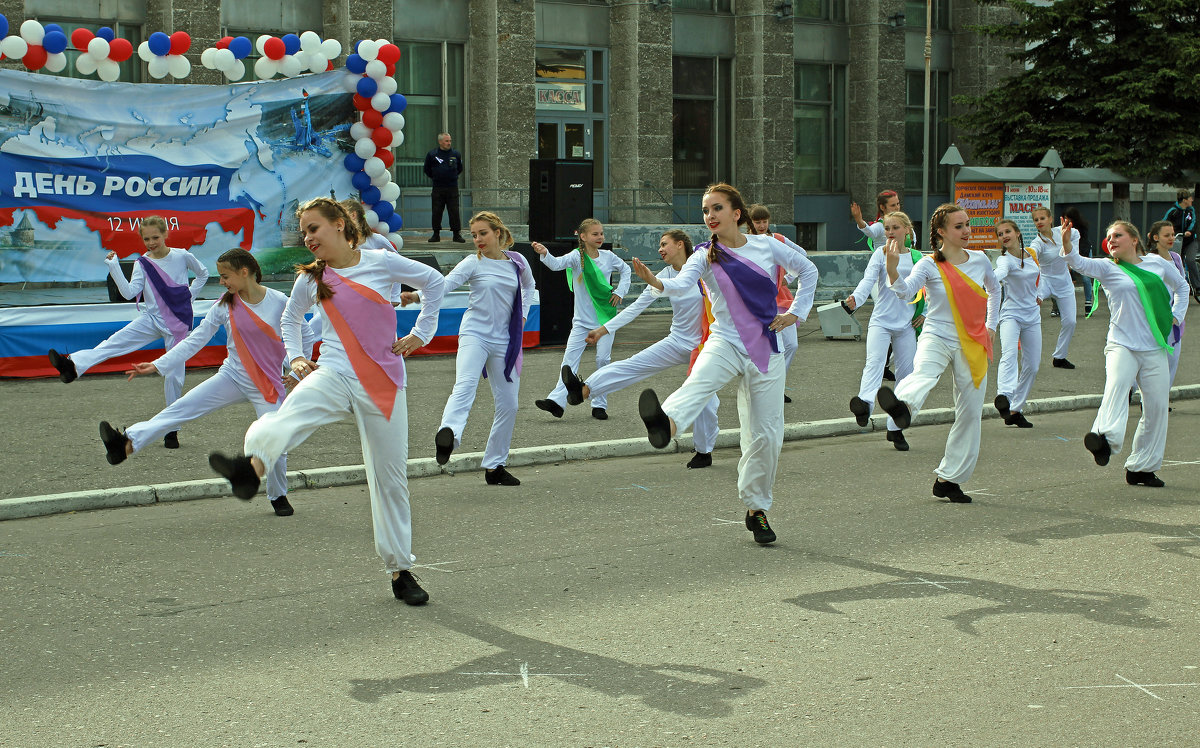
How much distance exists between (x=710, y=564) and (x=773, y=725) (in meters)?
2.41

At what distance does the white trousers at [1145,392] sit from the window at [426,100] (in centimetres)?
2109

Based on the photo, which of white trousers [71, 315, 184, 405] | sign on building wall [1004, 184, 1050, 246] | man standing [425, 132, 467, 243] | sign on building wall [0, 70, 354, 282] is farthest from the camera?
sign on building wall [1004, 184, 1050, 246]

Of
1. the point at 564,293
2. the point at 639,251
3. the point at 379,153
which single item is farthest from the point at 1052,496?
the point at 639,251

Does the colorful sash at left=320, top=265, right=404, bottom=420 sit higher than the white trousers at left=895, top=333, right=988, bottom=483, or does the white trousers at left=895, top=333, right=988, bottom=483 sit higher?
the colorful sash at left=320, top=265, right=404, bottom=420

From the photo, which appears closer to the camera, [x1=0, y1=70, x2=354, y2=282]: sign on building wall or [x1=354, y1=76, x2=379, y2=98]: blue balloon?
[x1=0, y1=70, x2=354, y2=282]: sign on building wall

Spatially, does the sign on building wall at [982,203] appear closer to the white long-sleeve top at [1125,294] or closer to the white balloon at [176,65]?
the white balloon at [176,65]

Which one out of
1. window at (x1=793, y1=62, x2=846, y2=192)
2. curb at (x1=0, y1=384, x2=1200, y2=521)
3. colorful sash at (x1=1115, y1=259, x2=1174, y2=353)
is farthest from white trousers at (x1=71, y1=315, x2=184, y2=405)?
window at (x1=793, y1=62, x2=846, y2=192)

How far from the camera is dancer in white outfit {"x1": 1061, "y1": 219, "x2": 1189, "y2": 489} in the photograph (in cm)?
896

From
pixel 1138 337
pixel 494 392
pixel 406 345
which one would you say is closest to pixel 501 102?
pixel 494 392

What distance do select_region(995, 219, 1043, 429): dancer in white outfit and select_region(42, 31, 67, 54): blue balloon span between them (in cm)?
1167

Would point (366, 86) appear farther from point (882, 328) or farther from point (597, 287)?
point (882, 328)

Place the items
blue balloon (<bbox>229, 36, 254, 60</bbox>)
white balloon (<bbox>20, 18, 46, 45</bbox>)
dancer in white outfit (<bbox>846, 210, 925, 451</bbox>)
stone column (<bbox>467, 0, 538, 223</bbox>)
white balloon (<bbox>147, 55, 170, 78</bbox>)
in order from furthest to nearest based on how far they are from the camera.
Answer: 1. stone column (<bbox>467, 0, 538, 223</bbox>)
2. blue balloon (<bbox>229, 36, 254, 60</bbox>)
3. white balloon (<bbox>147, 55, 170, 78</bbox>)
4. white balloon (<bbox>20, 18, 46, 45</bbox>)
5. dancer in white outfit (<bbox>846, 210, 925, 451</bbox>)

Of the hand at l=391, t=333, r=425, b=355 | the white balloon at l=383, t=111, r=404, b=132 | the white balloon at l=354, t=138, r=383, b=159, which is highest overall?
the white balloon at l=383, t=111, r=404, b=132

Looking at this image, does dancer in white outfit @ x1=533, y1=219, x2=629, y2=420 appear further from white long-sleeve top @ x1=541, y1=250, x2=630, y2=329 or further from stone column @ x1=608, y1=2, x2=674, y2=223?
stone column @ x1=608, y1=2, x2=674, y2=223
